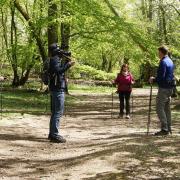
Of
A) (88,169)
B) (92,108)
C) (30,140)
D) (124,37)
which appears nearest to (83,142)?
(30,140)

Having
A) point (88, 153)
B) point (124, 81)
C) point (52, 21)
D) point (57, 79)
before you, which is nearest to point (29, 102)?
point (52, 21)

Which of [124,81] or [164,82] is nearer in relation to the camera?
[164,82]

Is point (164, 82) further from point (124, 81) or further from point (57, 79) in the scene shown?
point (124, 81)

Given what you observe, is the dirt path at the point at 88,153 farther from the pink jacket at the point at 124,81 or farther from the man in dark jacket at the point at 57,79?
the pink jacket at the point at 124,81

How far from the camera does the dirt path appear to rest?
7.64 meters

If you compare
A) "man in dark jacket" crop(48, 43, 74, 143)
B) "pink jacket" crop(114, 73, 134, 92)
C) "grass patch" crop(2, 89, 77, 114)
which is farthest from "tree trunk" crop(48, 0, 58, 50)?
"man in dark jacket" crop(48, 43, 74, 143)

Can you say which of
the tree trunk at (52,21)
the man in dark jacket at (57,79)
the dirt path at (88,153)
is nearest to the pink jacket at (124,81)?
the dirt path at (88,153)

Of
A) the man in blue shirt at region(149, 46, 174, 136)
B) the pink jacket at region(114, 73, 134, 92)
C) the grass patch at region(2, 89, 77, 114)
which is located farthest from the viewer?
the grass patch at region(2, 89, 77, 114)

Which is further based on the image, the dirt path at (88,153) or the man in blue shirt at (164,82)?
the man in blue shirt at (164,82)

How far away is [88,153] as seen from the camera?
30.7ft

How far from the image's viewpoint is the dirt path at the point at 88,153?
25.1ft

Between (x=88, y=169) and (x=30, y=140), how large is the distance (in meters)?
3.67

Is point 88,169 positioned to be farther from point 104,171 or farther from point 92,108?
point 92,108

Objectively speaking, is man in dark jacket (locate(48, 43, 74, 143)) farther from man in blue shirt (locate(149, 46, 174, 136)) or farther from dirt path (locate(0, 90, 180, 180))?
man in blue shirt (locate(149, 46, 174, 136))
